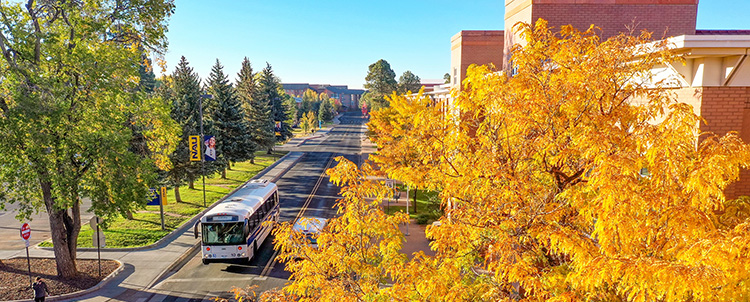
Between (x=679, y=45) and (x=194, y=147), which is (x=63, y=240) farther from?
(x=679, y=45)

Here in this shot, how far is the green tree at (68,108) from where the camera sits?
1313cm

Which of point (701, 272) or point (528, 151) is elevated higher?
point (528, 151)

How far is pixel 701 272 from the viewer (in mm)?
3750

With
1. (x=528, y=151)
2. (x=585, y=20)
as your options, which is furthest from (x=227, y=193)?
(x=528, y=151)

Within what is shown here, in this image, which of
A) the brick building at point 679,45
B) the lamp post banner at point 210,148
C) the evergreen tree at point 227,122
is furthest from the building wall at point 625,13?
the evergreen tree at point 227,122

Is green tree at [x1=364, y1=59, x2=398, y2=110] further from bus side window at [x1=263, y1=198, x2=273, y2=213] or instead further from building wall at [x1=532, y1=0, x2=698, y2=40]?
building wall at [x1=532, y1=0, x2=698, y2=40]

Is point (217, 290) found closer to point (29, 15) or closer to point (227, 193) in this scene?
point (29, 15)

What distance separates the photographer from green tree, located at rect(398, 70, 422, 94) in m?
81.9

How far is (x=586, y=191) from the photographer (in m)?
5.79

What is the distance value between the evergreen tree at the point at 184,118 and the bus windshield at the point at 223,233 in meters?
12.5

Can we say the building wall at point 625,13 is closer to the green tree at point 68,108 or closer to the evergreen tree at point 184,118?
the green tree at point 68,108

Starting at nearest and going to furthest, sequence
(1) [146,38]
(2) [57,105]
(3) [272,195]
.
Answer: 1. (2) [57,105]
2. (1) [146,38]
3. (3) [272,195]

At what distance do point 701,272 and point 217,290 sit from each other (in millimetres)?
15659

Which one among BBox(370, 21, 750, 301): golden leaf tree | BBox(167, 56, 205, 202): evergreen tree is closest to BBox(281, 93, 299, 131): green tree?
BBox(167, 56, 205, 202): evergreen tree
